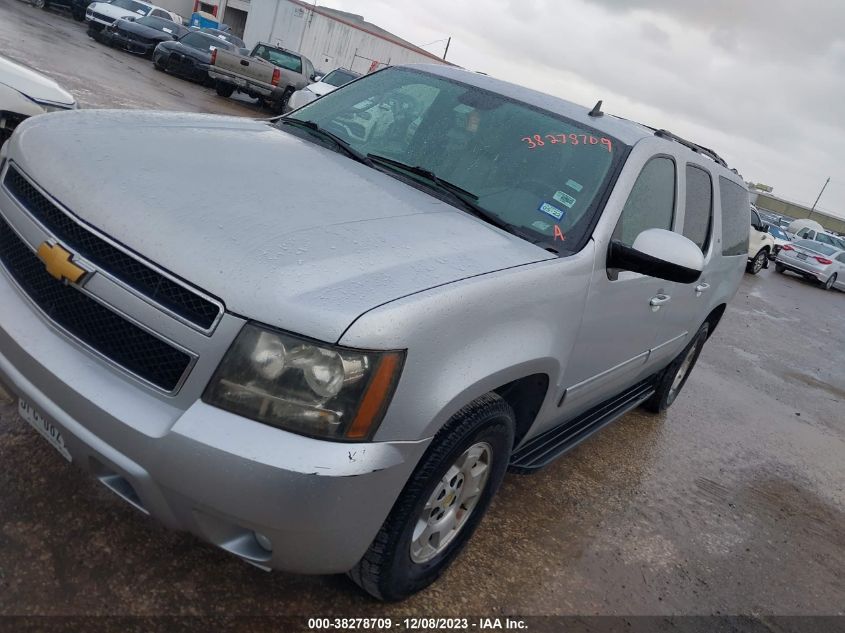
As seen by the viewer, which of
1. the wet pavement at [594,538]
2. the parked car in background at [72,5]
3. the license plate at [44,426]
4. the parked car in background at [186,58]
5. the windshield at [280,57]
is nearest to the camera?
the license plate at [44,426]

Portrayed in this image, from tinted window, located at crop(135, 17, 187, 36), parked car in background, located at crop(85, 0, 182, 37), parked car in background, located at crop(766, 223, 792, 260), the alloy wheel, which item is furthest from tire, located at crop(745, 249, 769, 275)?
parked car in background, located at crop(85, 0, 182, 37)

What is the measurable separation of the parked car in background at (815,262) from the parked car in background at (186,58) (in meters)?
16.8

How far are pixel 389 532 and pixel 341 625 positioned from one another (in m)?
0.46

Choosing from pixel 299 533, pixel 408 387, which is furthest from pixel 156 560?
pixel 408 387

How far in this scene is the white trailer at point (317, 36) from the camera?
35594 mm

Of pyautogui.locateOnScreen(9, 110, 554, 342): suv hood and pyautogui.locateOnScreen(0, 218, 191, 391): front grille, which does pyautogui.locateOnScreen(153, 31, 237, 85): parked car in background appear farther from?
pyautogui.locateOnScreen(0, 218, 191, 391): front grille

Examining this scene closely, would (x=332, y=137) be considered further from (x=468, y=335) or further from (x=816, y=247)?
(x=816, y=247)

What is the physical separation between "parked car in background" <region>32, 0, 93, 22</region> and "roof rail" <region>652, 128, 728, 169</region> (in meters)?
30.2

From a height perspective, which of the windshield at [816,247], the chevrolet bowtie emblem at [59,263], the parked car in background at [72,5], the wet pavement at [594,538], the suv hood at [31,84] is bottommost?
the parked car in background at [72,5]

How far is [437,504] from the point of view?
2.51m

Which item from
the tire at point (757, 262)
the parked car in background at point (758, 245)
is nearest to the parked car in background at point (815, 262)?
the parked car in background at point (758, 245)

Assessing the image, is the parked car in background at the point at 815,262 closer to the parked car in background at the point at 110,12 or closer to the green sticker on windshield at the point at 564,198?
the green sticker on windshield at the point at 564,198

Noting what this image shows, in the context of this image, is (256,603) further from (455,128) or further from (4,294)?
(455,128)

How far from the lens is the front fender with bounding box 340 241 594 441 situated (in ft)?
6.53
